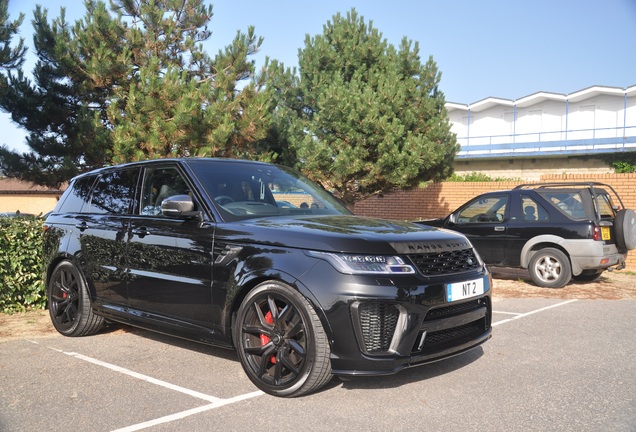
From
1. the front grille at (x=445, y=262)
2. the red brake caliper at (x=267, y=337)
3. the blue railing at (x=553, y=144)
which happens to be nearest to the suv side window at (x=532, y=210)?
the front grille at (x=445, y=262)

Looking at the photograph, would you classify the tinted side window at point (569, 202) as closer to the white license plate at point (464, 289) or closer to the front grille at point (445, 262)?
the front grille at point (445, 262)

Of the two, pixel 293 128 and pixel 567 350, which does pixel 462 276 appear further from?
pixel 293 128

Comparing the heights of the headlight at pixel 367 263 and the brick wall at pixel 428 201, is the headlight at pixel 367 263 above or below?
below

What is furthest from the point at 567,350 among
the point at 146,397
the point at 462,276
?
the point at 146,397

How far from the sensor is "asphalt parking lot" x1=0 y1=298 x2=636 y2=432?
359 cm

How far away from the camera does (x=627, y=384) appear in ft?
14.4

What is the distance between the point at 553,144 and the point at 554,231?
31.8 meters

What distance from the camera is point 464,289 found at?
13.7ft

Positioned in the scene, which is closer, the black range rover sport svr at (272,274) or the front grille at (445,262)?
the black range rover sport svr at (272,274)

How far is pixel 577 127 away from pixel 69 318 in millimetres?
44299

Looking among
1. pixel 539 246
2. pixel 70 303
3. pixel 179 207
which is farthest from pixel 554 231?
pixel 70 303

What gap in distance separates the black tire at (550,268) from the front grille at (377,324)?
7.11 metres

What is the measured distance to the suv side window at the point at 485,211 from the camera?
10758 mm

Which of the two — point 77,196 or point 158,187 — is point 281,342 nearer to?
point 158,187
